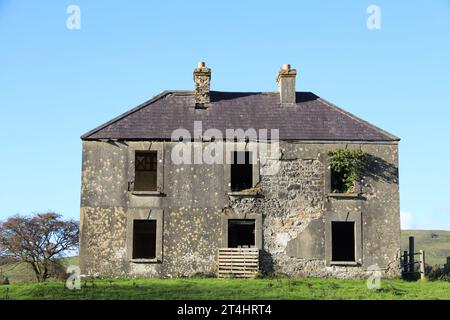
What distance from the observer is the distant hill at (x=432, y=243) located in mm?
71125

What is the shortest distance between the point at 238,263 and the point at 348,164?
549 cm

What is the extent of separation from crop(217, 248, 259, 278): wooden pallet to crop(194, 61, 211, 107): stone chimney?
6261 mm

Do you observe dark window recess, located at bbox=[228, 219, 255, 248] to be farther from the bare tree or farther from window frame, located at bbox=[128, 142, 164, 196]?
the bare tree

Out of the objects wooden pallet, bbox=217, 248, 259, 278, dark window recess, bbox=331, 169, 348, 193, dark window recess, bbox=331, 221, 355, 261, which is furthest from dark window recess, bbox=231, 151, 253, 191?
dark window recess, bbox=331, 221, 355, 261

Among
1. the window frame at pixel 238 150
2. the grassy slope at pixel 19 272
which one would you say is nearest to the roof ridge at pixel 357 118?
the window frame at pixel 238 150

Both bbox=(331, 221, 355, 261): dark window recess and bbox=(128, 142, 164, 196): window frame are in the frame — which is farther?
bbox=(331, 221, 355, 261): dark window recess

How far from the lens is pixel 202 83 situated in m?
27.1

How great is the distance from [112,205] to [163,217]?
193 cm

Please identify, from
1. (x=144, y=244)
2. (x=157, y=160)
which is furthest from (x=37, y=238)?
(x=157, y=160)

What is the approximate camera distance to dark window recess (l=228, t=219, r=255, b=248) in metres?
25.0
